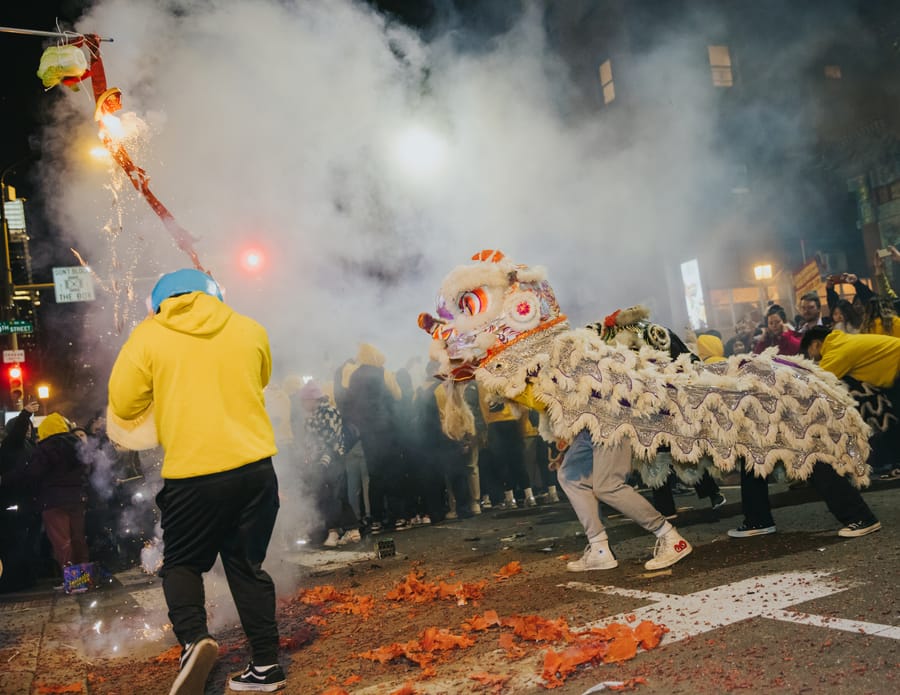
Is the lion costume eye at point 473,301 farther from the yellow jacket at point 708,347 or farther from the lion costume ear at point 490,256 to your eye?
the yellow jacket at point 708,347

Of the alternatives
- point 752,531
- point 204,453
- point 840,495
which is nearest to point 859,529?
point 840,495

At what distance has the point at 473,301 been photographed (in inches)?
198

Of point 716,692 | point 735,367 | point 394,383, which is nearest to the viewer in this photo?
point 716,692

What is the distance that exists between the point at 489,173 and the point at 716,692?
12176 millimetres

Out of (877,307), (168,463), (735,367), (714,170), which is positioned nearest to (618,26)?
(714,170)

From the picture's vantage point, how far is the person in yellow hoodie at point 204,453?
340cm

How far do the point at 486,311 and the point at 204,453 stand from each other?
2166 millimetres

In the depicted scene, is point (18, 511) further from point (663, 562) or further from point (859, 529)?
point (859, 529)

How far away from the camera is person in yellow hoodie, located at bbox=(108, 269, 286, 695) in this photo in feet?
11.2

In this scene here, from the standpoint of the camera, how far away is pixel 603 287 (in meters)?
24.6

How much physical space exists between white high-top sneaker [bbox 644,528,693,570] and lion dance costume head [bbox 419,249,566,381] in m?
1.52

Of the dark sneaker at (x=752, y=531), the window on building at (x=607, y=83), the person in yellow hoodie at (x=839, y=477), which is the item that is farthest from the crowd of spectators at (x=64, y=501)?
the window on building at (x=607, y=83)

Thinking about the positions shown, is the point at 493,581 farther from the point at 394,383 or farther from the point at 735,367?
the point at 394,383

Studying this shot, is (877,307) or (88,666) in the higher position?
(877,307)
